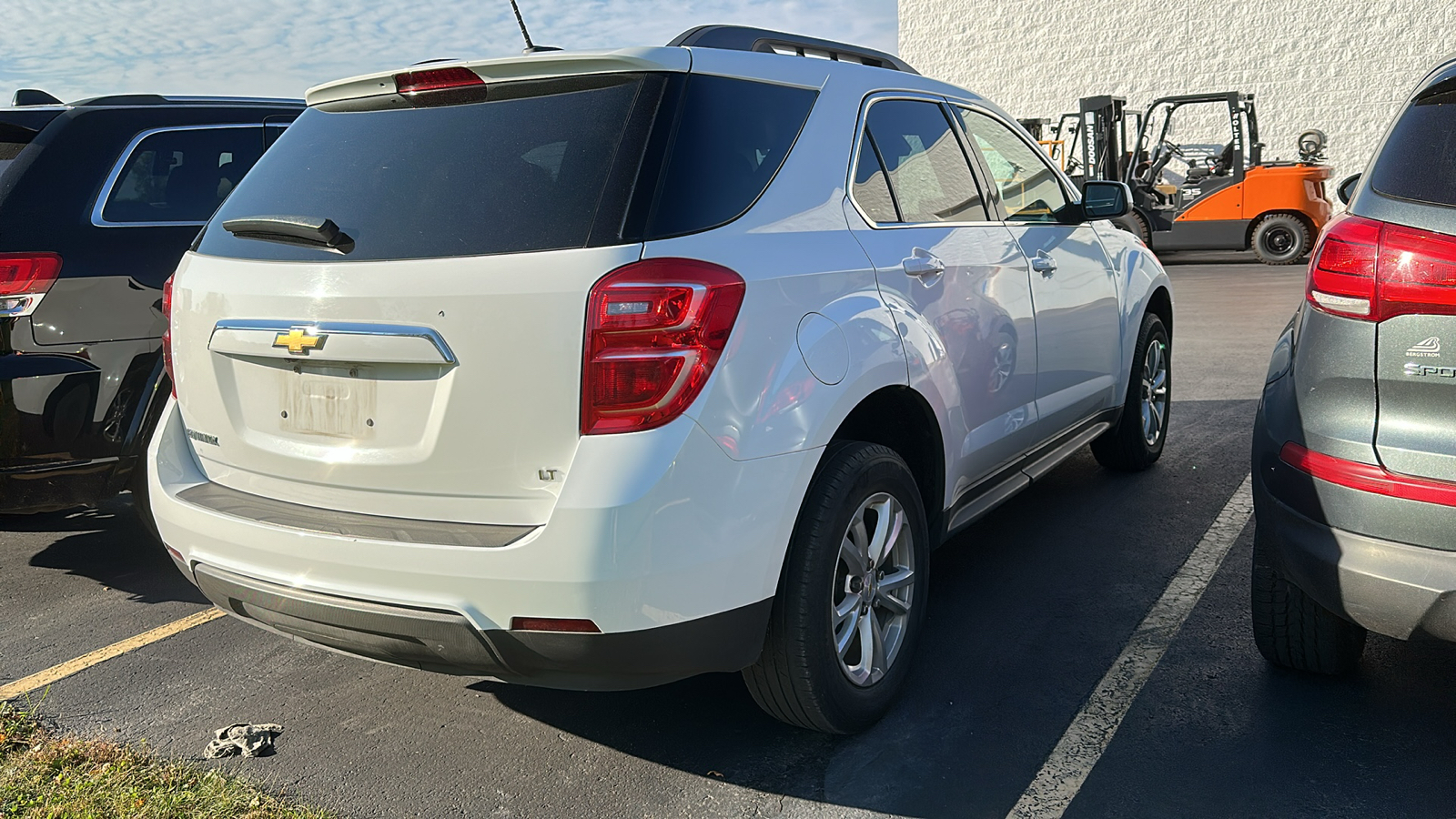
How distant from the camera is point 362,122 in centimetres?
290

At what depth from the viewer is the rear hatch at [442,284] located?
2375 millimetres

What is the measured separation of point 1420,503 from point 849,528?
1.25 m

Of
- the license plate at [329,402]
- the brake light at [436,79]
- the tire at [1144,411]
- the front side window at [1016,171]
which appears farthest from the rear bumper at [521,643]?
the tire at [1144,411]

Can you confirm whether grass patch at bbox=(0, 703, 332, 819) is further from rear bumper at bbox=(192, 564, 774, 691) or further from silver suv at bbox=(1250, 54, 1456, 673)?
silver suv at bbox=(1250, 54, 1456, 673)

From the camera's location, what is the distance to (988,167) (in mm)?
4000

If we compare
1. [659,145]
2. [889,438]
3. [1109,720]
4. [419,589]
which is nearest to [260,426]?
[419,589]

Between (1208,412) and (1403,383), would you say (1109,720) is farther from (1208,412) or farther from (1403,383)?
(1208,412)

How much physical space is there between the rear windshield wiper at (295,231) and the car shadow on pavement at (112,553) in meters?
1.87

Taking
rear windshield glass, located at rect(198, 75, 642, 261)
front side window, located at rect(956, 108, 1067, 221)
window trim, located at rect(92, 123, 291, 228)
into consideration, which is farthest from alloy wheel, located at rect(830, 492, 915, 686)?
window trim, located at rect(92, 123, 291, 228)

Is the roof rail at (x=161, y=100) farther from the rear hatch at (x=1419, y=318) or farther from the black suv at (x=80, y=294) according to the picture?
the rear hatch at (x=1419, y=318)

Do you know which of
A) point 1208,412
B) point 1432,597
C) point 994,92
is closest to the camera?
point 1432,597

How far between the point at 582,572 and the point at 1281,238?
693 inches

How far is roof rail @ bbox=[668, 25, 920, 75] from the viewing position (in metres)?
3.52

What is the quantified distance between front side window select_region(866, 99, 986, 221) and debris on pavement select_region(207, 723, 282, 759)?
2.27 metres
